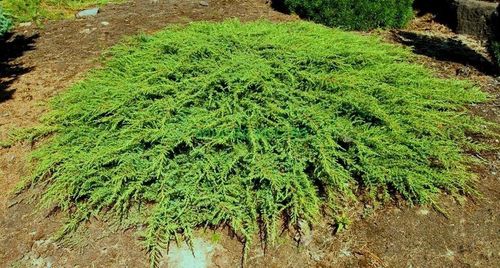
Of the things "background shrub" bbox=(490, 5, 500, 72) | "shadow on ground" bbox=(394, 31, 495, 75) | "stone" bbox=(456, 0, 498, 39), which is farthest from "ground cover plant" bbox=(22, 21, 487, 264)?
"stone" bbox=(456, 0, 498, 39)

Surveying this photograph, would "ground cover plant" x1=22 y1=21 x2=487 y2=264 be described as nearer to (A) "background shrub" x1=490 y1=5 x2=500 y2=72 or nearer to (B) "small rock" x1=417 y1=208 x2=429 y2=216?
(B) "small rock" x1=417 y1=208 x2=429 y2=216

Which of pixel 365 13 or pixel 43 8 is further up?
pixel 365 13

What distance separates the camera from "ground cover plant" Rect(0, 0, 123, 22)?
742cm

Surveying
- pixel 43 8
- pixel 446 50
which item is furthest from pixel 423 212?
pixel 43 8

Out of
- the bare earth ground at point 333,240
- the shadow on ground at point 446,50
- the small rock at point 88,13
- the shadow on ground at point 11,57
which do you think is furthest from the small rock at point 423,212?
the small rock at point 88,13

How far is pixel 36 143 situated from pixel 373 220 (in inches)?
124

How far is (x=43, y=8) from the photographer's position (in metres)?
7.81

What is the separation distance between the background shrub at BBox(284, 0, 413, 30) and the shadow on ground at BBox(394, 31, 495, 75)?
27 cm

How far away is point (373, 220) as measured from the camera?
3.05 meters

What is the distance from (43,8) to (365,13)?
230 inches

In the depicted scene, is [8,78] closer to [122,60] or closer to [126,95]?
[122,60]

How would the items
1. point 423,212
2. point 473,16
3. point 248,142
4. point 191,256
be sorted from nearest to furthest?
point 191,256, point 423,212, point 248,142, point 473,16

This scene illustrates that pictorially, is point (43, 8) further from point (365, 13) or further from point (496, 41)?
point (496, 41)

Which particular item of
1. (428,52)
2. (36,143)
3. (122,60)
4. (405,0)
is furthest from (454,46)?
(36,143)
